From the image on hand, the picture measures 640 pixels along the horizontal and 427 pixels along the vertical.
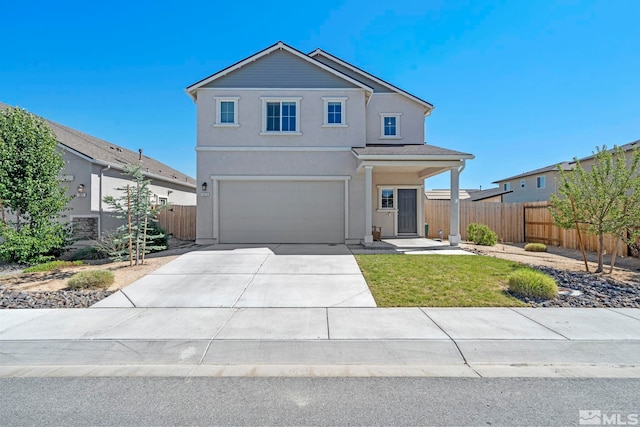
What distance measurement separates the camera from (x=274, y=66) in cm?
1341

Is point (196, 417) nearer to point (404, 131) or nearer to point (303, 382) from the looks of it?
point (303, 382)

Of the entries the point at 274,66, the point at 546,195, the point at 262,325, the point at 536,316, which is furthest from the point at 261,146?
the point at 546,195

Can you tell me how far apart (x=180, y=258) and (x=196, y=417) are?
7.85m

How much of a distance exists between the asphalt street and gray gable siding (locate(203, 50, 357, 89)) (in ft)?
40.0

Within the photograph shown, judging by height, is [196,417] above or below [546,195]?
below

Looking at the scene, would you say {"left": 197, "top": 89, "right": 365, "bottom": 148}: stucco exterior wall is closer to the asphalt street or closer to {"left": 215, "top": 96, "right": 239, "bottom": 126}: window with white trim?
{"left": 215, "top": 96, "right": 239, "bottom": 126}: window with white trim

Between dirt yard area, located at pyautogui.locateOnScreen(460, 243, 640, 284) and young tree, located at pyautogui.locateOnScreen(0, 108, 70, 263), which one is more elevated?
young tree, located at pyautogui.locateOnScreen(0, 108, 70, 263)

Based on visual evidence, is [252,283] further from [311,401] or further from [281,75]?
[281,75]

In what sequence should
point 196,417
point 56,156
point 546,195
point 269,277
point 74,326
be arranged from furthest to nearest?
point 546,195 < point 56,156 < point 269,277 < point 74,326 < point 196,417

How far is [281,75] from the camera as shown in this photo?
13.4 m

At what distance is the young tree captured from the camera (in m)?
9.59

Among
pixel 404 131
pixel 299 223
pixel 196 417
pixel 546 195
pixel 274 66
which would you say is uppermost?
pixel 274 66

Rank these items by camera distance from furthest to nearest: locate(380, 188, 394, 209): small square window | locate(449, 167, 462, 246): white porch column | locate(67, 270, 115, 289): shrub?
locate(380, 188, 394, 209): small square window, locate(449, 167, 462, 246): white porch column, locate(67, 270, 115, 289): shrub

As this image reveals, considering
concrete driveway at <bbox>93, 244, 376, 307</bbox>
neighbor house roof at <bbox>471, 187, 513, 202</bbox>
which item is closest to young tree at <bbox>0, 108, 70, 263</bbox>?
concrete driveway at <bbox>93, 244, 376, 307</bbox>
